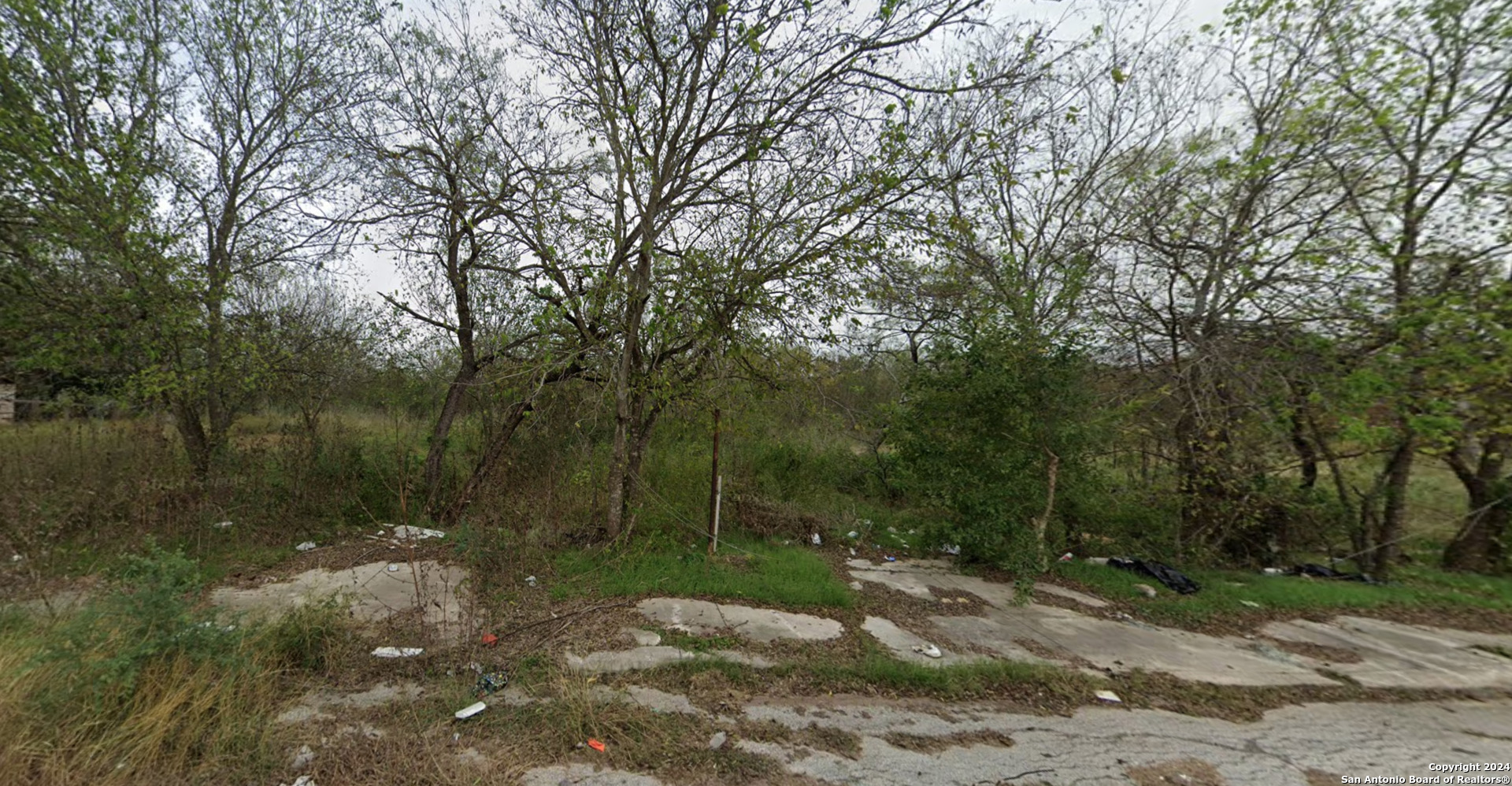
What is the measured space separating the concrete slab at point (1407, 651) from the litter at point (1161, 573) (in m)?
0.83

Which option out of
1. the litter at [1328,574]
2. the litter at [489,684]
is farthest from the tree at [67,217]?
the litter at [1328,574]

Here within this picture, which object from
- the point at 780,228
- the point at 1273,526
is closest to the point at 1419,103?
the point at 1273,526

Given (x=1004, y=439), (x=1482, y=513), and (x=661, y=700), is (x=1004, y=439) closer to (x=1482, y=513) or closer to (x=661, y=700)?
(x=661, y=700)

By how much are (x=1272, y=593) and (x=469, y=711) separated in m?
8.43

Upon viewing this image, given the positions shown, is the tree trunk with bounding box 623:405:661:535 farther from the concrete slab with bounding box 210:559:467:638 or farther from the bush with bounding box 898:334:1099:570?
the bush with bounding box 898:334:1099:570

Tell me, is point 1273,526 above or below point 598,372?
below

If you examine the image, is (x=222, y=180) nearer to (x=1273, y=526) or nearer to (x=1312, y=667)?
(x=1312, y=667)

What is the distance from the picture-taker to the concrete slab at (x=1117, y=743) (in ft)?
10.4

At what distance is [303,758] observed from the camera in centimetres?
291

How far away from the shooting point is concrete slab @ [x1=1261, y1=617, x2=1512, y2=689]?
4.79 metres

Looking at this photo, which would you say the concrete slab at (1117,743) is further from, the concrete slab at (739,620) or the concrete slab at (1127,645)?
the concrete slab at (739,620)

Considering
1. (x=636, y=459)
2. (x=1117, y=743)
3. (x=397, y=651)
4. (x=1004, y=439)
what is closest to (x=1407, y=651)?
(x=1004, y=439)

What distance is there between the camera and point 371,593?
534 centimetres

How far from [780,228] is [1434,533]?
1146 centimetres
